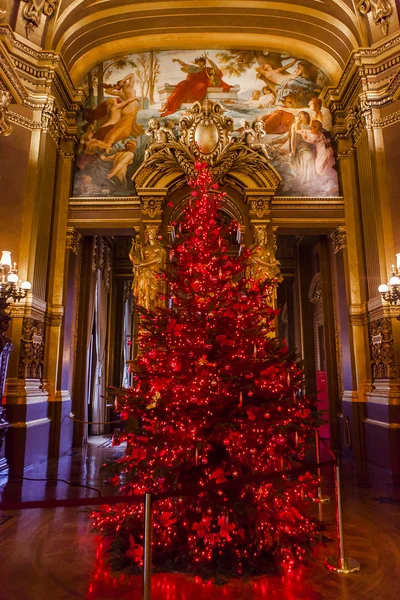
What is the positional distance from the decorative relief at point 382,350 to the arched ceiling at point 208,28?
6476mm

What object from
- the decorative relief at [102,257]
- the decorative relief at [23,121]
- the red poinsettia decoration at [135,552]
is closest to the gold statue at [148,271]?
the decorative relief at [102,257]

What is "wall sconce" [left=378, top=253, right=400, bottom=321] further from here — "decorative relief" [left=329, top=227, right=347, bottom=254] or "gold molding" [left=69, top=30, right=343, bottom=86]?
"gold molding" [left=69, top=30, right=343, bottom=86]

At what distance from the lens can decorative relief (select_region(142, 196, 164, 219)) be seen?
9750 millimetres

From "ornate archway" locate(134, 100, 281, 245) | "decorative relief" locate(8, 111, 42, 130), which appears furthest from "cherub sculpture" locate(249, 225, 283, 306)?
"decorative relief" locate(8, 111, 42, 130)

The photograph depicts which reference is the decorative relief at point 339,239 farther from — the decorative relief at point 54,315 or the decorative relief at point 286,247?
the decorative relief at point 54,315

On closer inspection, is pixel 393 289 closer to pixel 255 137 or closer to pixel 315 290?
pixel 255 137

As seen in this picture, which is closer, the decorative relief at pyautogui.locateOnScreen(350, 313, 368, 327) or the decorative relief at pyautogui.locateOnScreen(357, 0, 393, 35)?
the decorative relief at pyautogui.locateOnScreen(357, 0, 393, 35)

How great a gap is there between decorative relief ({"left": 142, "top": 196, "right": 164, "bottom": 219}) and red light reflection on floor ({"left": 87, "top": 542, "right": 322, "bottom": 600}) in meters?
7.59

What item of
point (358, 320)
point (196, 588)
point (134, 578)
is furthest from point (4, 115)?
point (358, 320)

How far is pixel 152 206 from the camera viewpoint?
9.78m

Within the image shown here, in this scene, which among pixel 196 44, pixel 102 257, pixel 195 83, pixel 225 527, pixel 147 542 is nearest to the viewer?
pixel 147 542

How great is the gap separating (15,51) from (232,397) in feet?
28.8

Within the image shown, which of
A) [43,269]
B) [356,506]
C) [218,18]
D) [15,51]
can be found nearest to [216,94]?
[218,18]

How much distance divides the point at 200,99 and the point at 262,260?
4688 millimetres
